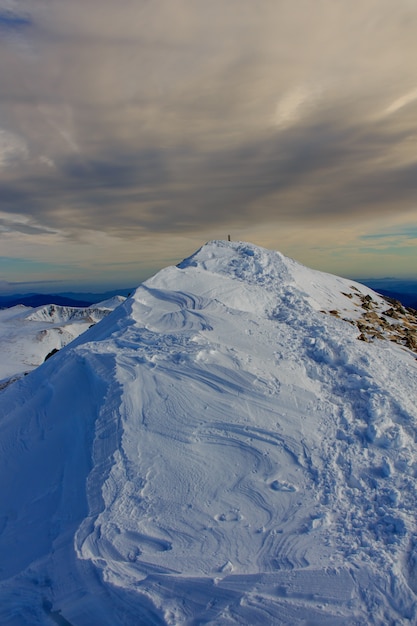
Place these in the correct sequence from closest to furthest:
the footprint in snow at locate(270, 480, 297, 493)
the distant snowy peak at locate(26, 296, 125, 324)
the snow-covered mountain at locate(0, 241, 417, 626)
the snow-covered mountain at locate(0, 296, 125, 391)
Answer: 1. the snow-covered mountain at locate(0, 241, 417, 626)
2. the footprint in snow at locate(270, 480, 297, 493)
3. the snow-covered mountain at locate(0, 296, 125, 391)
4. the distant snowy peak at locate(26, 296, 125, 324)

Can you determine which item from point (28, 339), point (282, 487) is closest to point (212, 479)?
point (282, 487)

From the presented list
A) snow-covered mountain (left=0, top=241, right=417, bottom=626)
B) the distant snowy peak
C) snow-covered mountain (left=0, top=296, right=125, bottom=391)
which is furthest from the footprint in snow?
the distant snowy peak

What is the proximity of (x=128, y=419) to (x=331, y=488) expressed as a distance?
4484 millimetres

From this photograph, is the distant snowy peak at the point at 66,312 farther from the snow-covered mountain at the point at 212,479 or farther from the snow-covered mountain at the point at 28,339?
the snow-covered mountain at the point at 212,479


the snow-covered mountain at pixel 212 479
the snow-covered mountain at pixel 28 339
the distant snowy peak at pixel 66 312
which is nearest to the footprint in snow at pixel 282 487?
the snow-covered mountain at pixel 212 479

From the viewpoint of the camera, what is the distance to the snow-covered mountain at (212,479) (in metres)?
5.60

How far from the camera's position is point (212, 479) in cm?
741

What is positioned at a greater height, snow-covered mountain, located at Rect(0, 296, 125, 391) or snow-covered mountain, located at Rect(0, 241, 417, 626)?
snow-covered mountain, located at Rect(0, 241, 417, 626)

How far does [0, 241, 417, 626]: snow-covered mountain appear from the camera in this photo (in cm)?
560

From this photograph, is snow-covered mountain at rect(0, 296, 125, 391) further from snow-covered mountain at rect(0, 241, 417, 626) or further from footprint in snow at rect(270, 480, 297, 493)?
footprint in snow at rect(270, 480, 297, 493)

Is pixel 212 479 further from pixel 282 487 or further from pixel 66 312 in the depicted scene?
pixel 66 312

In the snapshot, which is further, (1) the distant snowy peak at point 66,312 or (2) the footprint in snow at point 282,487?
(1) the distant snowy peak at point 66,312

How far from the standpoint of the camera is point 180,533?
6508mm

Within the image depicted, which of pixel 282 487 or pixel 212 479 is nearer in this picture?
pixel 282 487
